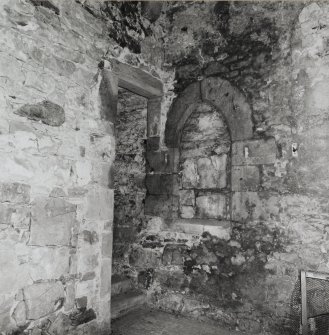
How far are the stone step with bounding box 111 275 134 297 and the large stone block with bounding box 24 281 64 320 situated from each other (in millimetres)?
1231

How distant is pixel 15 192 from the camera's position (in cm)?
218

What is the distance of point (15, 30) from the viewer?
2229mm

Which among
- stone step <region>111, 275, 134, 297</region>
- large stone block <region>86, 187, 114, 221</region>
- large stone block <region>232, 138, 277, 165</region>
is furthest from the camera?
stone step <region>111, 275, 134, 297</region>

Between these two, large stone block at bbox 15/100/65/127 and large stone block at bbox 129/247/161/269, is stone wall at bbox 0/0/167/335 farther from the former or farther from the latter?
large stone block at bbox 129/247/161/269

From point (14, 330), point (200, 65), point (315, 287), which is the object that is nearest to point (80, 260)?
point (14, 330)

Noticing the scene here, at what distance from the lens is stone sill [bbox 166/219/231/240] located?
10.7 feet

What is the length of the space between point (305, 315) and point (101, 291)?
1.87 meters

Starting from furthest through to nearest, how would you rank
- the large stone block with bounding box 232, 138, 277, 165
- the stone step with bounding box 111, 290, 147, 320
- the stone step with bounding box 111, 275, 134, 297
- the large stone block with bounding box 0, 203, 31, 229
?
the stone step with bounding box 111, 275, 134, 297 < the stone step with bounding box 111, 290, 147, 320 < the large stone block with bounding box 232, 138, 277, 165 < the large stone block with bounding box 0, 203, 31, 229

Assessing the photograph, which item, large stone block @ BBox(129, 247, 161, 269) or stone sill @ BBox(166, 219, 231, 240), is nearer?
stone sill @ BBox(166, 219, 231, 240)

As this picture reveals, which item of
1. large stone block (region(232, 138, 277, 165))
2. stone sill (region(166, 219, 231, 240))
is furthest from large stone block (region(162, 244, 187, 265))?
large stone block (region(232, 138, 277, 165))

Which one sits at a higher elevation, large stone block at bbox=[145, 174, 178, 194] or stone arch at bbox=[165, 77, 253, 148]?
stone arch at bbox=[165, 77, 253, 148]

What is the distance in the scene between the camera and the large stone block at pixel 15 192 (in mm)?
2111

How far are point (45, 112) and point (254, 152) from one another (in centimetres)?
203

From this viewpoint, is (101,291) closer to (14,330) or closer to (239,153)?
(14,330)
